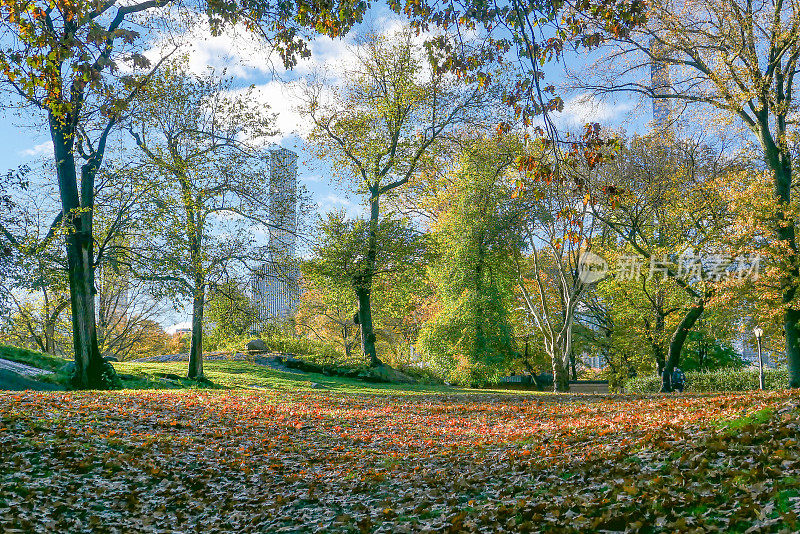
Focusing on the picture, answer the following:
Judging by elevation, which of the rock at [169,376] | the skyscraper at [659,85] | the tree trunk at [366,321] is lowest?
the rock at [169,376]

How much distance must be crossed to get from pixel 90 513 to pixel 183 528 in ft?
3.42

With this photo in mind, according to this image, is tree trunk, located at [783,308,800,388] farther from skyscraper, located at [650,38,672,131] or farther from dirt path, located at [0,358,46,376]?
dirt path, located at [0,358,46,376]

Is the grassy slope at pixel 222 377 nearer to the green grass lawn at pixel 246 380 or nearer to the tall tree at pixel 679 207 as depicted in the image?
the green grass lawn at pixel 246 380

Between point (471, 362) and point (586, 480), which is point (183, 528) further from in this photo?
point (471, 362)

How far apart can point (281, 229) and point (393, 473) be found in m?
14.4

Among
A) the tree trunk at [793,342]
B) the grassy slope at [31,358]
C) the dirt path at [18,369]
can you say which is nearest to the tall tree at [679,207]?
the tree trunk at [793,342]

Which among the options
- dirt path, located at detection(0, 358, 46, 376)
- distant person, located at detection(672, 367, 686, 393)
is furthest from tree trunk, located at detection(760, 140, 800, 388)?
dirt path, located at detection(0, 358, 46, 376)

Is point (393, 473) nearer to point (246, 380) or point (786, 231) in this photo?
point (246, 380)

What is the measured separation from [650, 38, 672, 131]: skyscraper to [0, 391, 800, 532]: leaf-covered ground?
12674mm

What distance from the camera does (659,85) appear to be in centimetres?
1906

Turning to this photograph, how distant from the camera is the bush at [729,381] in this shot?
2430cm

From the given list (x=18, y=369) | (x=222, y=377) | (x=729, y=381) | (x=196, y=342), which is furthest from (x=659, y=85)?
(x=18, y=369)

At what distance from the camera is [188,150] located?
769 inches

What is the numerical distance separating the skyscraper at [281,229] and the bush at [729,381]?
704 inches
